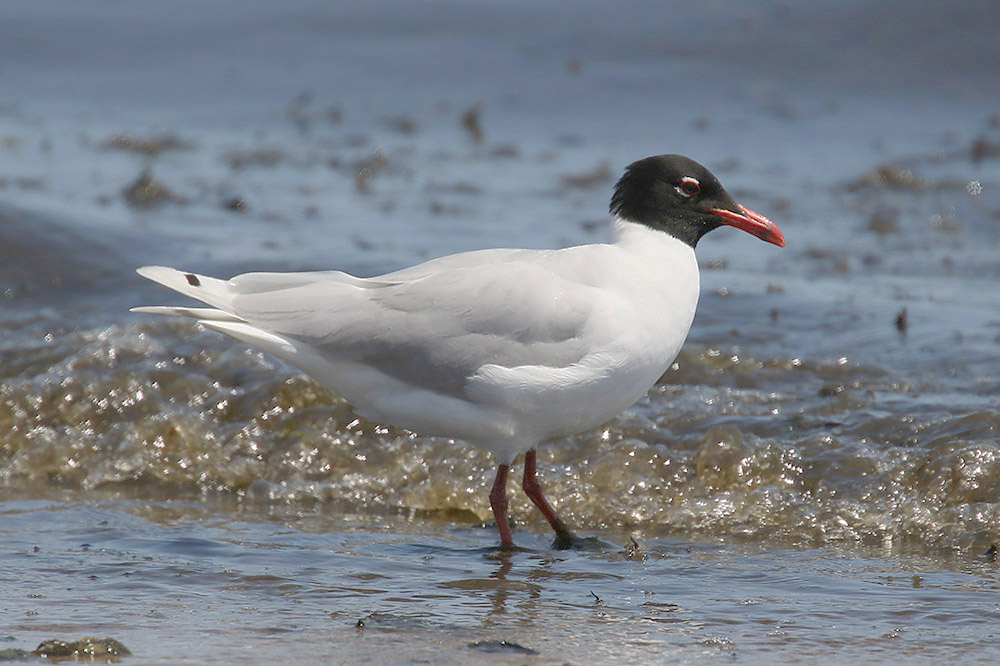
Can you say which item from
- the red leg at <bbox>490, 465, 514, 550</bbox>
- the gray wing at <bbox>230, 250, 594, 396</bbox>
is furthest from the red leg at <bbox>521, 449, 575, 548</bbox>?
the gray wing at <bbox>230, 250, 594, 396</bbox>

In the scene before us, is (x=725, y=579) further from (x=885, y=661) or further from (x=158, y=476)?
(x=158, y=476)

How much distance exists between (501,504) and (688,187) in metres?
1.63

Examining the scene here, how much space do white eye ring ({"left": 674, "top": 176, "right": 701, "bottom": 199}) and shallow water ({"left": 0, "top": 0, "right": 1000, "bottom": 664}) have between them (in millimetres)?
1232

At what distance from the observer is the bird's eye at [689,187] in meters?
5.78

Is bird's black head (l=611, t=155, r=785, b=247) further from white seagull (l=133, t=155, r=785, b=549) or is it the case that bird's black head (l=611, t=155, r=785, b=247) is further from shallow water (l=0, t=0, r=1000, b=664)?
shallow water (l=0, t=0, r=1000, b=664)

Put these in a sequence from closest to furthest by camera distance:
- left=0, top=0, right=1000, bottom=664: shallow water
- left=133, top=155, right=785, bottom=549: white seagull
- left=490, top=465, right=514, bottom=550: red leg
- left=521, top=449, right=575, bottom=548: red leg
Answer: left=0, top=0, right=1000, bottom=664: shallow water, left=133, top=155, right=785, bottom=549: white seagull, left=490, top=465, right=514, bottom=550: red leg, left=521, top=449, right=575, bottom=548: red leg

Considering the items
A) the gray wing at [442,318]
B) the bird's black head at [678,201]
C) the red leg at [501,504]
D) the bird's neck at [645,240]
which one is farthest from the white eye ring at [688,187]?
the red leg at [501,504]

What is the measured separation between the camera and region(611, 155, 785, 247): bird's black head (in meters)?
5.78

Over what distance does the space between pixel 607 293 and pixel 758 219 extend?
1.00 meters

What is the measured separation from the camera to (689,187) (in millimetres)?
5797

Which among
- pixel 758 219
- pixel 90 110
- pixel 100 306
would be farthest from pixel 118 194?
pixel 758 219

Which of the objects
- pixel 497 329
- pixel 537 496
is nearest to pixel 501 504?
pixel 537 496

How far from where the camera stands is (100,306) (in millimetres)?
8484

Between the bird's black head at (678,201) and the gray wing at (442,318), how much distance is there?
2.10ft
